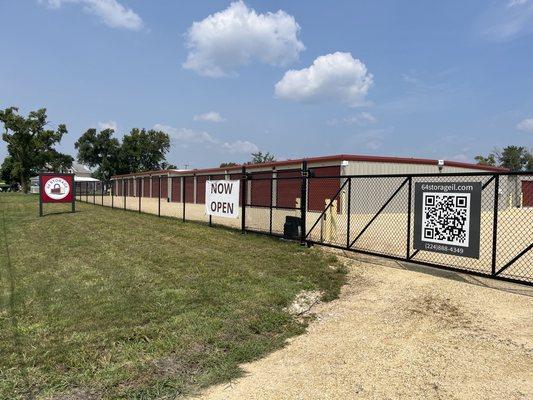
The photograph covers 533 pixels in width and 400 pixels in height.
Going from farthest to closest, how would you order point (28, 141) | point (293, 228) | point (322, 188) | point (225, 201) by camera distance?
point (28, 141), point (322, 188), point (225, 201), point (293, 228)

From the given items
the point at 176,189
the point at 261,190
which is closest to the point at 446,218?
the point at 261,190

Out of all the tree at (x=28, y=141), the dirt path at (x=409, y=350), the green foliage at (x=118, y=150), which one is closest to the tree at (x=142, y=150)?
the green foliage at (x=118, y=150)

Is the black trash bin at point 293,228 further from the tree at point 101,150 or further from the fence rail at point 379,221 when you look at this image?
the tree at point 101,150

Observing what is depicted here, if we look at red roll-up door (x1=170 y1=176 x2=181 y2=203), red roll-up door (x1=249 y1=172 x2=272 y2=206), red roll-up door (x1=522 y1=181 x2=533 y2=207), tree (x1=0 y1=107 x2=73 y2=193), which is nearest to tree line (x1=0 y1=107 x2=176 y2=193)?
tree (x1=0 y1=107 x2=73 y2=193)

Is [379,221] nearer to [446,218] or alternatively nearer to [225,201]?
[225,201]

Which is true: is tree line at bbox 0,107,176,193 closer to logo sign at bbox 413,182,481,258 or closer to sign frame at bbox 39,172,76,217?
sign frame at bbox 39,172,76,217

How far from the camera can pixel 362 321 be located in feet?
17.3

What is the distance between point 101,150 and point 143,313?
84953 mm

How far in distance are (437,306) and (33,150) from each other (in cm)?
7263

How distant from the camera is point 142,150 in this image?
8419cm

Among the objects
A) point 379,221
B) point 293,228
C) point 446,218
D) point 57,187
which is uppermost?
point 57,187

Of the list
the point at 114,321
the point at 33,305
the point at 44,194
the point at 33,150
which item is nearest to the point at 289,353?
the point at 114,321

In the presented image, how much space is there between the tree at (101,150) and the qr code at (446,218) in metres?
82.9

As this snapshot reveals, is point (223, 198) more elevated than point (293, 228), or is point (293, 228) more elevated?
point (223, 198)
